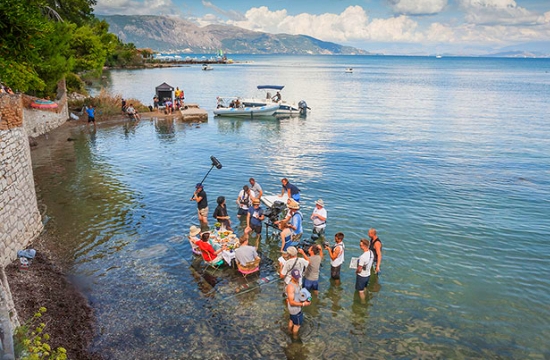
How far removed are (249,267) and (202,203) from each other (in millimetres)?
4808

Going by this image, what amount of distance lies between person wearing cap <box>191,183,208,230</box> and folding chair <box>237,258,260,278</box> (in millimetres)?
4453

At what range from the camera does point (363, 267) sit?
1108 centimetres

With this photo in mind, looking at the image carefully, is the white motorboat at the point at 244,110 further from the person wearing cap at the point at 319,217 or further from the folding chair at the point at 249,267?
the folding chair at the point at 249,267

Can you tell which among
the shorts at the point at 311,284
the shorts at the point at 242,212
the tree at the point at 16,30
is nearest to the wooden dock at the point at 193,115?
the tree at the point at 16,30

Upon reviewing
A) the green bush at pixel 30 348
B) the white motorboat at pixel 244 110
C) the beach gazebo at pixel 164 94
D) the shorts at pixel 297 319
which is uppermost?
the beach gazebo at pixel 164 94

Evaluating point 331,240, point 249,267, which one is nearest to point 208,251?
point 249,267

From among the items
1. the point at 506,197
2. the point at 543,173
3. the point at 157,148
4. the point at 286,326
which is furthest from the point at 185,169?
the point at 543,173

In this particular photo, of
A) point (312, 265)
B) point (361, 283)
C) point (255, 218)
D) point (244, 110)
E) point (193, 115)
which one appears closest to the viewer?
point (312, 265)

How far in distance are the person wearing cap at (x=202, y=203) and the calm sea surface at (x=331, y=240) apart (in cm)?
83

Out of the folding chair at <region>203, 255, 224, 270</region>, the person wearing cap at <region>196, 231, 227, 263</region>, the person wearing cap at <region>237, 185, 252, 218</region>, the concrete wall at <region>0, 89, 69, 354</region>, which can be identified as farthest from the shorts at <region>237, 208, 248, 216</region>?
the concrete wall at <region>0, 89, 69, 354</region>

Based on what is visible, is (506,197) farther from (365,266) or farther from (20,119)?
(20,119)

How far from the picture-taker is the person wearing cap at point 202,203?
15.9 meters

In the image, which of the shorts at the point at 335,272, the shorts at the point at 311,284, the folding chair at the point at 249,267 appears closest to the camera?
the shorts at the point at 311,284

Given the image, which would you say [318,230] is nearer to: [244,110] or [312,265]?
[312,265]
